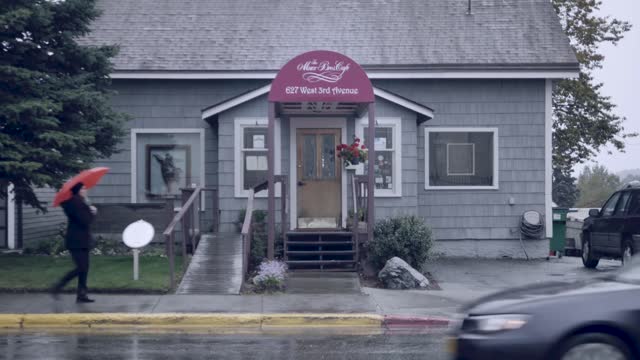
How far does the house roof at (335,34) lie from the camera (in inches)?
781

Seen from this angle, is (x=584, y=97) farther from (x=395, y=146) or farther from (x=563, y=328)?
(x=563, y=328)

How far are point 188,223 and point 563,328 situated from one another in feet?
35.2

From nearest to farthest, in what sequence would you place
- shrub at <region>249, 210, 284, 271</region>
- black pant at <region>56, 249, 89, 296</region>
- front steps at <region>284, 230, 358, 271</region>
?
black pant at <region>56, 249, 89, 296</region>, shrub at <region>249, 210, 284, 271</region>, front steps at <region>284, 230, 358, 271</region>

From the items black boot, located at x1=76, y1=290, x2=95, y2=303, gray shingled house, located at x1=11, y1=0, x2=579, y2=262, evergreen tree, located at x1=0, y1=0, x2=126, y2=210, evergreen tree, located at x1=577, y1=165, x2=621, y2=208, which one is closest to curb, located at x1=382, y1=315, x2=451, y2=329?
black boot, located at x1=76, y1=290, x2=95, y2=303

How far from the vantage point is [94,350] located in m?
10.2

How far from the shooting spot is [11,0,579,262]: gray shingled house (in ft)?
61.5

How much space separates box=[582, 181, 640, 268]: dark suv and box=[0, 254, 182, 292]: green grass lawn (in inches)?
354

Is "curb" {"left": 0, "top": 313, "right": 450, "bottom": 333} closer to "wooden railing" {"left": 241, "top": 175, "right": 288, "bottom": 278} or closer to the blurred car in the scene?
"wooden railing" {"left": 241, "top": 175, "right": 288, "bottom": 278}

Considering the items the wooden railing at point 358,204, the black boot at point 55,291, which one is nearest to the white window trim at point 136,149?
the wooden railing at point 358,204

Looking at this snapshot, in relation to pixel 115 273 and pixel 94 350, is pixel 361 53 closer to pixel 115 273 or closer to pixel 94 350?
pixel 115 273

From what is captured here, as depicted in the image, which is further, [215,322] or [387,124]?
[387,124]

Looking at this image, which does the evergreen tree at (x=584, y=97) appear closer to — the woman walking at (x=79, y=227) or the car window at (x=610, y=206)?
the car window at (x=610, y=206)

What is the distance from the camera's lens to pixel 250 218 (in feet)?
52.0

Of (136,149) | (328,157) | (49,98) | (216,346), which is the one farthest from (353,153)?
(216,346)
